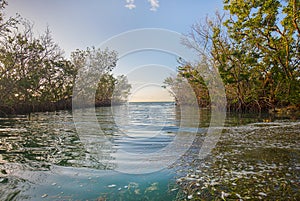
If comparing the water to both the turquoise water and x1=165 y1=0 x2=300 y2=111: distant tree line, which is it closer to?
the turquoise water

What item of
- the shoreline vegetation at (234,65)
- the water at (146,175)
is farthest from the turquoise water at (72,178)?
the shoreline vegetation at (234,65)

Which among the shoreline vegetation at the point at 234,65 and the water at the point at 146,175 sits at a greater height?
the shoreline vegetation at the point at 234,65

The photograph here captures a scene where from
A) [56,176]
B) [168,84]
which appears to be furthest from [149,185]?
[168,84]

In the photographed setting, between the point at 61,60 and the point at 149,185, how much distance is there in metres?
30.5

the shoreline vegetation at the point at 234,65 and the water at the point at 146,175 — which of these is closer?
the water at the point at 146,175

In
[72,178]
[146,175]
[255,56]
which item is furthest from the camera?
[255,56]

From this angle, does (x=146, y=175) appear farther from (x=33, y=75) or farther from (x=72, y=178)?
(x=33, y=75)

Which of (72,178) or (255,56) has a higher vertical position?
(255,56)

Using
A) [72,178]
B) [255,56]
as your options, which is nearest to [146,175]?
[72,178]

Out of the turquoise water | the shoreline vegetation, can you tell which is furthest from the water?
the shoreline vegetation

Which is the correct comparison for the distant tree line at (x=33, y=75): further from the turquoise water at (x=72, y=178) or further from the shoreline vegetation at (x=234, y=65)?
the turquoise water at (x=72, y=178)

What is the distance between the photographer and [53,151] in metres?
5.34

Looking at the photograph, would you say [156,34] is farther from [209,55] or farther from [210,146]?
[209,55]

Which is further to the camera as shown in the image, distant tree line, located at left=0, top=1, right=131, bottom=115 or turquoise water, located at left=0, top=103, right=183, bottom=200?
distant tree line, located at left=0, top=1, right=131, bottom=115
